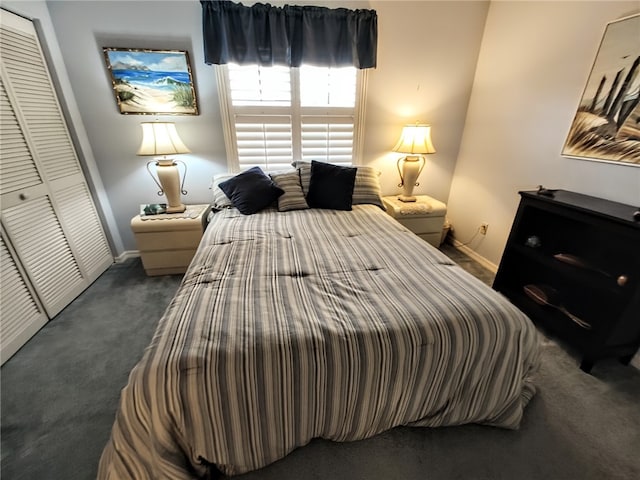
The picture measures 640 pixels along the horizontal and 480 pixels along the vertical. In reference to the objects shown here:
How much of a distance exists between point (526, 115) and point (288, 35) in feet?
6.97

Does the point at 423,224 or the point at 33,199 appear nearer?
the point at 33,199

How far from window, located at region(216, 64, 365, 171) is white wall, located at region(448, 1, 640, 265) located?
1.23 m

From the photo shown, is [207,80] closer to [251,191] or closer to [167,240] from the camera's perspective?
[251,191]

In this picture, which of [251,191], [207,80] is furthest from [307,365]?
[207,80]

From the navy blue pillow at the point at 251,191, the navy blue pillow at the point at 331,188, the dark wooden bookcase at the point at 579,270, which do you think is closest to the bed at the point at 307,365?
the dark wooden bookcase at the point at 579,270

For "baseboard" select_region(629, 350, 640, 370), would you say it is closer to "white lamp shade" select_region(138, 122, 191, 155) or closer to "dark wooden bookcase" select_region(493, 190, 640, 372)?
"dark wooden bookcase" select_region(493, 190, 640, 372)

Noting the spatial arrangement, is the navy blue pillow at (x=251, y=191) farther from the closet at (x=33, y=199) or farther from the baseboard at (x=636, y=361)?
the baseboard at (x=636, y=361)

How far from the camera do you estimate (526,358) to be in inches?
47.3

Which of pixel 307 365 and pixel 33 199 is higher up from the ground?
pixel 33 199

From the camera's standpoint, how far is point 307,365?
97 cm

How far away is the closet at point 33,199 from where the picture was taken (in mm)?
1700

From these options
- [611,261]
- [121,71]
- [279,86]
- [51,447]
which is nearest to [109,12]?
[121,71]

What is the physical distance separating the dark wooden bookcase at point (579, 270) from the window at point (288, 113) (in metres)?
1.75

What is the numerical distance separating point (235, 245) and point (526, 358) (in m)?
1.60
